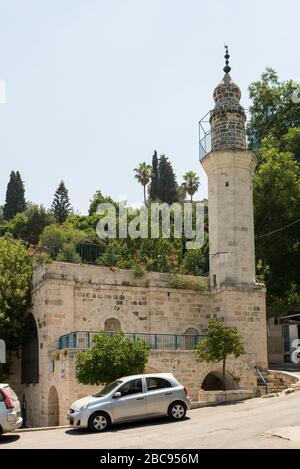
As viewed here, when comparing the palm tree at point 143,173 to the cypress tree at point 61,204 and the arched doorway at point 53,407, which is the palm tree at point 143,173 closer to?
the cypress tree at point 61,204

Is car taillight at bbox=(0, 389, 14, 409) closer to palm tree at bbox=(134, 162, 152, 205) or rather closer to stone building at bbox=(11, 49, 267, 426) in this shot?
stone building at bbox=(11, 49, 267, 426)

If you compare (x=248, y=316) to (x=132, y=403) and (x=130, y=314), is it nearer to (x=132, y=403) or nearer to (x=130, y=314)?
(x=130, y=314)

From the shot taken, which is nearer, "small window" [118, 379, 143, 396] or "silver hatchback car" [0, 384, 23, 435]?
"silver hatchback car" [0, 384, 23, 435]

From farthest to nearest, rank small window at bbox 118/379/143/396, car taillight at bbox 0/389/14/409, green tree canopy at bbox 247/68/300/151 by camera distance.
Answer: green tree canopy at bbox 247/68/300/151 → small window at bbox 118/379/143/396 → car taillight at bbox 0/389/14/409

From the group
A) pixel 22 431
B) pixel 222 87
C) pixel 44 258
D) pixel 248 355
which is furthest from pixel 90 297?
pixel 222 87

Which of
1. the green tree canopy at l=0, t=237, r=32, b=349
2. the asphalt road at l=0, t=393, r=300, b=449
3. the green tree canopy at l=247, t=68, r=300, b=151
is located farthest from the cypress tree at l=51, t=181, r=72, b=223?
the asphalt road at l=0, t=393, r=300, b=449

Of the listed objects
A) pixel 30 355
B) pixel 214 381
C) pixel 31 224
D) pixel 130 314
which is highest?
pixel 31 224

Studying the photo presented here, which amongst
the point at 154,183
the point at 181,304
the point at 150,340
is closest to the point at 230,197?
the point at 181,304

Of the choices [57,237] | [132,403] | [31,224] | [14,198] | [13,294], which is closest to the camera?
[132,403]

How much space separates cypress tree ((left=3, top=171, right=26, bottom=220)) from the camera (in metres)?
79.5

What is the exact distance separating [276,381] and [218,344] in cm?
422

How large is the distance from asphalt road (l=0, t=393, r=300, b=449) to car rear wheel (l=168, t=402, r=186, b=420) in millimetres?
198

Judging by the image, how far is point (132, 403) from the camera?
45.9ft

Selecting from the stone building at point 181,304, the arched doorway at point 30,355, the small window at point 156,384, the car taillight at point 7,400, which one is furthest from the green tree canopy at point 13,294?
the small window at point 156,384
